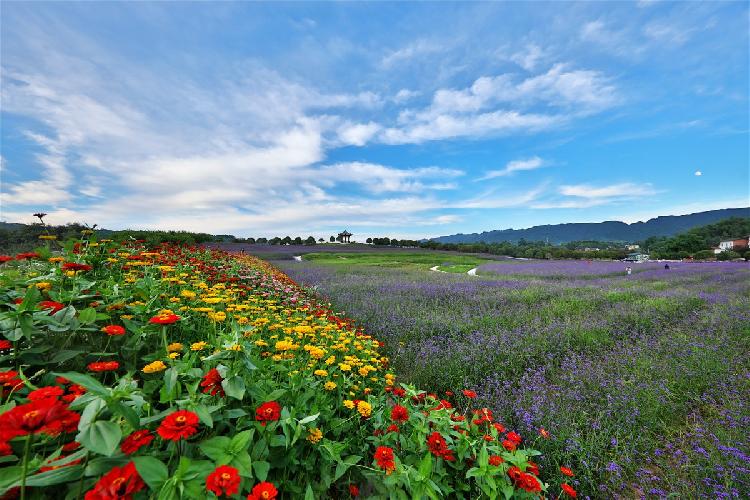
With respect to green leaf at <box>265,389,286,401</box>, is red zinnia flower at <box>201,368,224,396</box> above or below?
above

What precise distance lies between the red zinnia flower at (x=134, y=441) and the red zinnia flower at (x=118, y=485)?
94 millimetres

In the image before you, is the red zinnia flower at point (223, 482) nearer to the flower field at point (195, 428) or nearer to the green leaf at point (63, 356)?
the flower field at point (195, 428)

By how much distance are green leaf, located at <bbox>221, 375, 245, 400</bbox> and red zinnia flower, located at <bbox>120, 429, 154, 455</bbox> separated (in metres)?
0.38

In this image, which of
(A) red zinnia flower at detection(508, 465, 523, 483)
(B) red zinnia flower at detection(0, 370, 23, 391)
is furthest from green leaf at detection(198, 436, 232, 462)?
(A) red zinnia flower at detection(508, 465, 523, 483)

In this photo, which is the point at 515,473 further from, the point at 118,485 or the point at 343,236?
the point at 343,236

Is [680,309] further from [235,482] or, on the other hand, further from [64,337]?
[64,337]

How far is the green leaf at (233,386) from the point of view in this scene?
5.72 feet

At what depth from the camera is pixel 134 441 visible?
144 cm

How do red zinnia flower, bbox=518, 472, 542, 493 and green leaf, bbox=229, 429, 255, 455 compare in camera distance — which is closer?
green leaf, bbox=229, 429, 255, 455

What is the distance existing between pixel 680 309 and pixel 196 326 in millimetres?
11943

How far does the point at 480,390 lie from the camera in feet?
15.0

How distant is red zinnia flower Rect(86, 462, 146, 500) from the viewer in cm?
118

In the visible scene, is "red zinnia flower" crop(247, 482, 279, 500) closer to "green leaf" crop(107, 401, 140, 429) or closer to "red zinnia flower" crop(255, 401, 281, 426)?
"red zinnia flower" crop(255, 401, 281, 426)

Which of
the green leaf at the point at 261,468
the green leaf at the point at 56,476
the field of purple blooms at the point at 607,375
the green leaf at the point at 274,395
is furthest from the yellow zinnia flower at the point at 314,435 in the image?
the field of purple blooms at the point at 607,375
